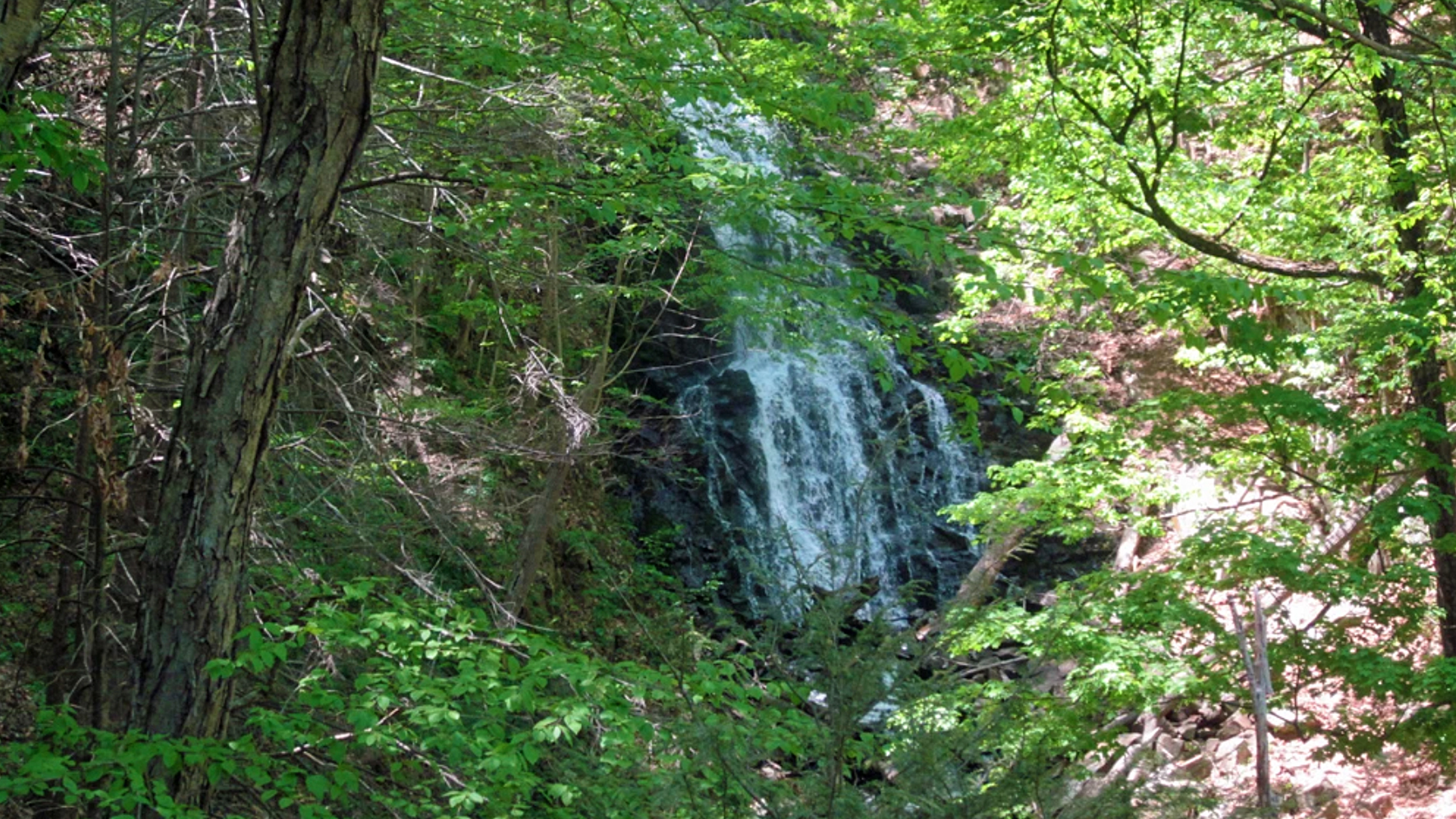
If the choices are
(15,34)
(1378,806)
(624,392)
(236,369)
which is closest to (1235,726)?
(1378,806)

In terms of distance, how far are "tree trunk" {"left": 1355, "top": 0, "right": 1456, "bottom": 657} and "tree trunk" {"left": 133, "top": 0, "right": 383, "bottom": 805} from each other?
21.3ft

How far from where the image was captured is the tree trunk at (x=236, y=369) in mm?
3316

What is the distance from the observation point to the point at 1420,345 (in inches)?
265

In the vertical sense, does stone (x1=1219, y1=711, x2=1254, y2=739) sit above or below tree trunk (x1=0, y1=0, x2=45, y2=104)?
below

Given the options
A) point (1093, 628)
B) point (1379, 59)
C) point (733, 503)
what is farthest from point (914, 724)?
point (733, 503)

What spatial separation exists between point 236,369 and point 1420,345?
6728 millimetres

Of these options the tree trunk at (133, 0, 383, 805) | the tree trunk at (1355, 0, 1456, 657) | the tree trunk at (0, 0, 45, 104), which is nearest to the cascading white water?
the tree trunk at (1355, 0, 1456, 657)

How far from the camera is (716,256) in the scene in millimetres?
6047

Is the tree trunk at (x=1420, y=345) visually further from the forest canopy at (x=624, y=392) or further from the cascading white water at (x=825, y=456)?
the cascading white water at (x=825, y=456)

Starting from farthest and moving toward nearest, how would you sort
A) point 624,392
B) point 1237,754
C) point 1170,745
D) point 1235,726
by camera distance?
point 624,392, point 1235,726, point 1170,745, point 1237,754

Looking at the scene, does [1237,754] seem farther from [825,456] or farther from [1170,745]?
[825,456]

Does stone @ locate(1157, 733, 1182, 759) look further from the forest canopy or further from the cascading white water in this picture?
the cascading white water

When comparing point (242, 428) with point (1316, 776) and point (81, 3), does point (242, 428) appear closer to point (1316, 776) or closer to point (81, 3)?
point (81, 3)

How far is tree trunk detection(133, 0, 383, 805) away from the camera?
332cm
